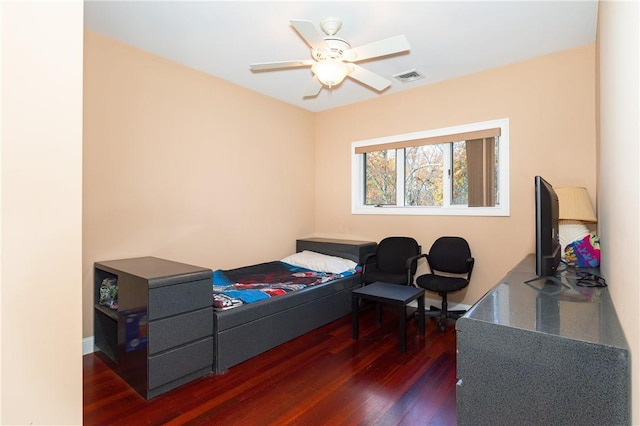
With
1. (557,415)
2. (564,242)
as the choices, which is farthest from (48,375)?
(564,242)

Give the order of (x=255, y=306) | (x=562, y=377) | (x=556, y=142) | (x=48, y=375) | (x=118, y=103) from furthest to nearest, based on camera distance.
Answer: (x=556, y=142) < (x=118, y=103) < (x=255, y=306) < (x=562, y=377) < (x=48, y=375)

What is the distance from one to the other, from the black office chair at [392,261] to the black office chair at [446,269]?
0.48ft

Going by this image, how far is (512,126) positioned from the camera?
3.26m

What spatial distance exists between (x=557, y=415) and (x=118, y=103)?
11.6 ft

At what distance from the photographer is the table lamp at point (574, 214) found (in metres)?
2.65

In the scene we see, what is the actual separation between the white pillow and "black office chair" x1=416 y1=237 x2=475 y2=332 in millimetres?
831

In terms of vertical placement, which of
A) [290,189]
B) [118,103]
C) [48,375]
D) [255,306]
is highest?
[118,103]

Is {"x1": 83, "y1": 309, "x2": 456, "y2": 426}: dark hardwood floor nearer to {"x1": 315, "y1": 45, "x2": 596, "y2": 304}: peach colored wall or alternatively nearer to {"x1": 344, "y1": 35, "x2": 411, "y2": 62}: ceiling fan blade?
{"x1": 315, "y1": 45, "x2": 596, "y2": 304}: peach colored wall

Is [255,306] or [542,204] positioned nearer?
[542,204]

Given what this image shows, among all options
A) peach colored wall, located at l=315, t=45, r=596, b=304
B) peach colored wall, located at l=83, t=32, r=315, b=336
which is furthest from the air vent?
peach colored wall, located at l=83, t=32, r=315, b=336

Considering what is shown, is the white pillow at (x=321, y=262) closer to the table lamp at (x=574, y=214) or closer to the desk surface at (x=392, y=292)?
the desk surface at (x=392, y=292)

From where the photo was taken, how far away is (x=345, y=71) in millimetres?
2473

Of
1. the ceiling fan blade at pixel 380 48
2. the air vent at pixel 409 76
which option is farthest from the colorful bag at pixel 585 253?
the air vent at pixel 409 76

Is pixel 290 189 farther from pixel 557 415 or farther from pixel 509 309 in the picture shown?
Result: pixel 557 415
